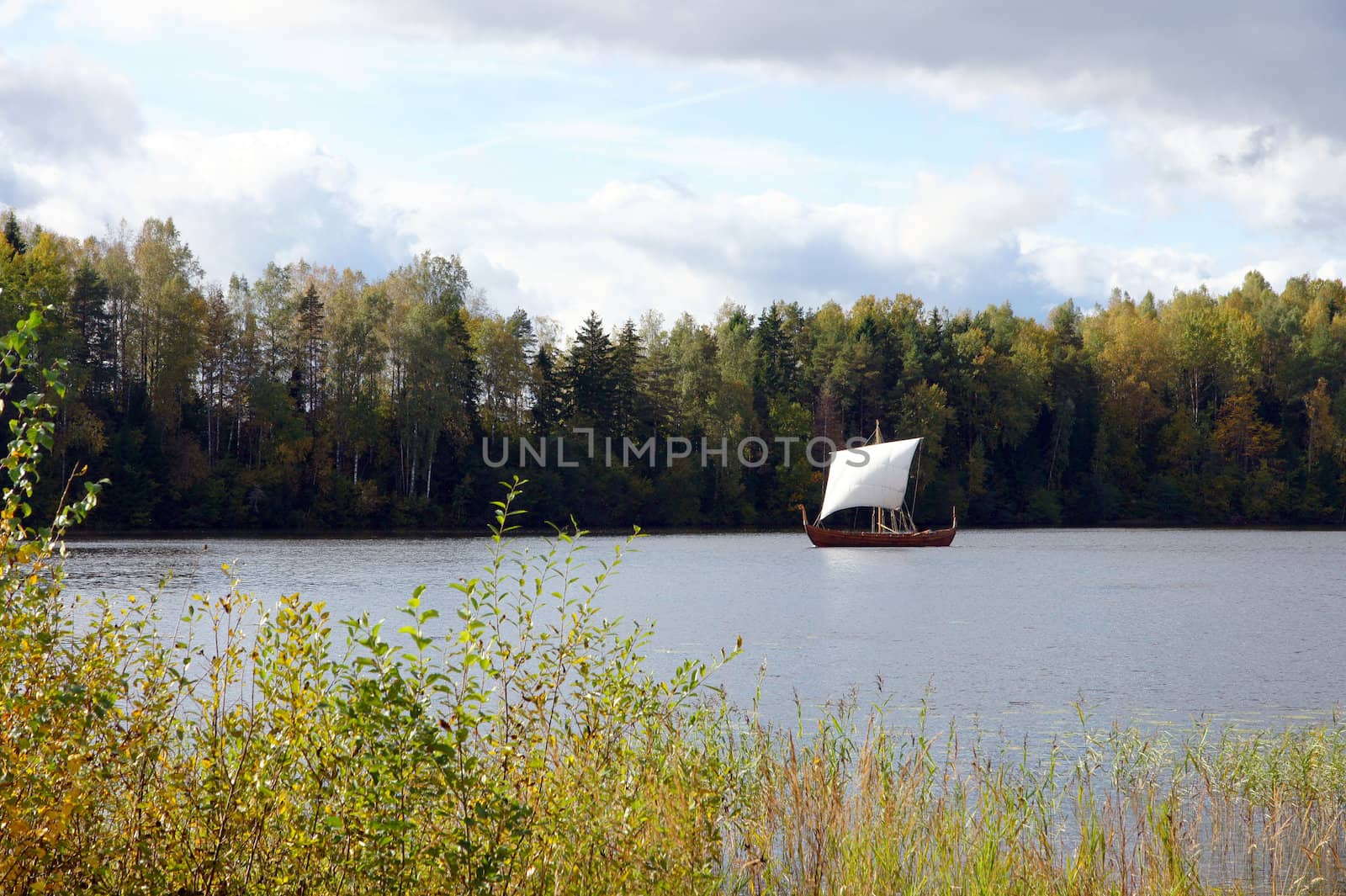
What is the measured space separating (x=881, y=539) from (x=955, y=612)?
33174 millimetres

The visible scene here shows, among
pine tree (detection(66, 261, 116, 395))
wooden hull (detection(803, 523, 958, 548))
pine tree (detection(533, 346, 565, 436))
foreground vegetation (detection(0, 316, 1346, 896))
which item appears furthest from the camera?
pine tree (detection(533, 346, 565, 436))

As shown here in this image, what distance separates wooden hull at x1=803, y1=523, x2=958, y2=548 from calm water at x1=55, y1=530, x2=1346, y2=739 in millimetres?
4612

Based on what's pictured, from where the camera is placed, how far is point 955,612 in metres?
30.4

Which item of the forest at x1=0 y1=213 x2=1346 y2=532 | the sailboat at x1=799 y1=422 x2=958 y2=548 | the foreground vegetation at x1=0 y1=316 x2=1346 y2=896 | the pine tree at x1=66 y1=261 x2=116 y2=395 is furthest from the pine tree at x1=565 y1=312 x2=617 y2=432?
the foreground vegetation at x1=0 y1=316 x2=1346 y2=896

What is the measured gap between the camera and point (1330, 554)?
176ft

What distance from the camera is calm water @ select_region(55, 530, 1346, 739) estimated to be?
1723 cm

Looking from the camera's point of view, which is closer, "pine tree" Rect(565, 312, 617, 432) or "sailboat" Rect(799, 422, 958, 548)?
"sailboat" Rect(799, 422, 958, 548)

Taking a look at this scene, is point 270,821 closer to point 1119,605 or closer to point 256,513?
point 1119,605

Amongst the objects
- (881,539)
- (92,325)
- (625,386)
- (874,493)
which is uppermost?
(92,325)

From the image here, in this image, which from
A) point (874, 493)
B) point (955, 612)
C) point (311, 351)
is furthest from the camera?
point (874, 493)

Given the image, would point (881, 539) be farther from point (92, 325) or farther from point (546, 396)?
point (92, 325)

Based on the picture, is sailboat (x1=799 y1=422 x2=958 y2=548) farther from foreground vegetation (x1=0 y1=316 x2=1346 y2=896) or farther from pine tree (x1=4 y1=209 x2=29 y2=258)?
foreground vegetation (x1=0 y1=316 x2=1346 y2=896)

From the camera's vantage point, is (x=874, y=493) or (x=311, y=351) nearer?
(x=311, y=351)

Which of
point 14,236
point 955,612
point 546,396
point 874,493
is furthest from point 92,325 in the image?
point 955,612
